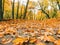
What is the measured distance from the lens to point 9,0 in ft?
99.6

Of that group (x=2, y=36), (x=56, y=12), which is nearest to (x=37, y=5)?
(x=56, y=12)

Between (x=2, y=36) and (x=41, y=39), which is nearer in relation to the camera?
(x=41, y=39)

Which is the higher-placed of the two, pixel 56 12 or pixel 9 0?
pixel 9 0

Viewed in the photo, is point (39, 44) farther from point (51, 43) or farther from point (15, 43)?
point (15, 43)

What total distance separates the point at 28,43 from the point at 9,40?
20.1 inches

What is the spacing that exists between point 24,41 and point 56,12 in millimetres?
27966

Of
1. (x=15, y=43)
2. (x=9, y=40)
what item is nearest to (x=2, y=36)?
(x=9, y=40)

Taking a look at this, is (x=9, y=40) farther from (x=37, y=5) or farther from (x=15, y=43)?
(x=37, y=5)

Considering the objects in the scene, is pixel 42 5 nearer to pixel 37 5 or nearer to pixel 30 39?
pixel 37 5

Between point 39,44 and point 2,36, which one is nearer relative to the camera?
point 39,44

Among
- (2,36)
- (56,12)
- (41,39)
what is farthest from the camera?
(56,12)

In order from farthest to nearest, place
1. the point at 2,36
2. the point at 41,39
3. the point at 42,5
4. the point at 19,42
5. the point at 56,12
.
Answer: the point at 42,5
the point at 56,12
the point at 2,36
the point at 41,39
the point at 19,42

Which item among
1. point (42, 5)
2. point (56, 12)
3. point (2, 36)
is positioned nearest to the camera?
point (2, 36)

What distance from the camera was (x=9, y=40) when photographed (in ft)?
10.7
